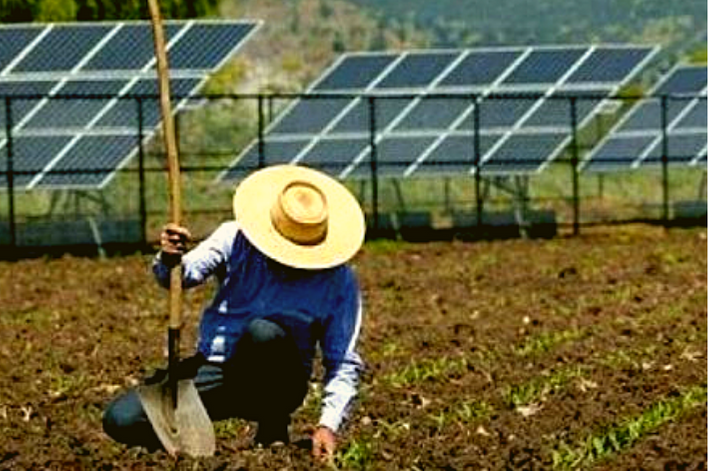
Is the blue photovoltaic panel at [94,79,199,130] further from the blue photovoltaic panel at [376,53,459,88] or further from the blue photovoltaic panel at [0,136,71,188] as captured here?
the blue photovoltaic panel at [376,53,459,88]

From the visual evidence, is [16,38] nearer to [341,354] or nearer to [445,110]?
[445,110]

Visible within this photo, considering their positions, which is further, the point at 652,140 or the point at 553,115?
the point at 652,140

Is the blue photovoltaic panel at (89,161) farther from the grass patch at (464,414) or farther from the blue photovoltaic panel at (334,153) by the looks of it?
the grass patch at (464,414)

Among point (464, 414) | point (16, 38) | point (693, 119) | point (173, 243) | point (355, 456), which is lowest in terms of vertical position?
point (693, 119)

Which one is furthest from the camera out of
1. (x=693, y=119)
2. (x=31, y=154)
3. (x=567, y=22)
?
(x=567, y=22)

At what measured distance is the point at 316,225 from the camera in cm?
809

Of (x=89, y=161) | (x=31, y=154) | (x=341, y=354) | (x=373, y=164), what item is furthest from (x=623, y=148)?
(x=341, y=354)

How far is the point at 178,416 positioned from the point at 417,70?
2646 cm

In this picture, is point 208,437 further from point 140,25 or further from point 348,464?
point 140,25

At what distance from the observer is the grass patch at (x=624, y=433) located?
29.7 feet

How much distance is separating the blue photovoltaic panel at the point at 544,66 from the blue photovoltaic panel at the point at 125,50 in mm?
7273

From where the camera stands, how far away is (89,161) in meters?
27.8

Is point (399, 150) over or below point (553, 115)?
below

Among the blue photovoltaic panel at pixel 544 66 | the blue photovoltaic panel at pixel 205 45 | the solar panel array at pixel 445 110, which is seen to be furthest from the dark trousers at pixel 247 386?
the blue photovoltaic panel at pixel 544 66
